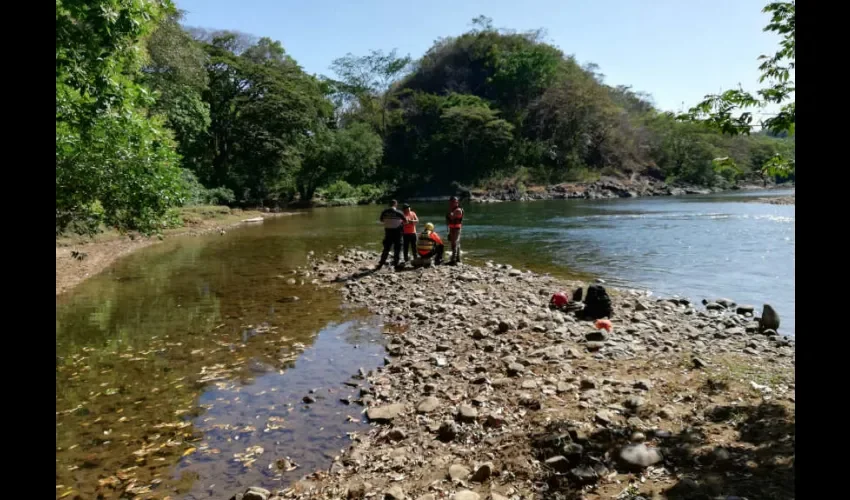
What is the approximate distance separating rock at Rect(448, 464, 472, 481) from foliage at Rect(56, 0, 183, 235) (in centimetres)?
741

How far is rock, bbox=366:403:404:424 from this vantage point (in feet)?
20.5

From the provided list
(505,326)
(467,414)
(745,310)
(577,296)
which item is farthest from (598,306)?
(467,414)

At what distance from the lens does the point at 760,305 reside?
500 inches

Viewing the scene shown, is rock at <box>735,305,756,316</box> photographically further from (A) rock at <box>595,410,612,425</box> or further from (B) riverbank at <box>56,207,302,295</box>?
(B) riverbank at <box>56,207,302,295</box>

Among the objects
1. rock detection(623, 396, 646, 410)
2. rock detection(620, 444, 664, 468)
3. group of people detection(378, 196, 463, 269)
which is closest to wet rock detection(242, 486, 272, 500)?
rock detection(620, 444, 664, 468)

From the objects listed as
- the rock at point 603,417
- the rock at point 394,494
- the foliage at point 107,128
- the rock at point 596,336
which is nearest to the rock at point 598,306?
the rock at point 596,336

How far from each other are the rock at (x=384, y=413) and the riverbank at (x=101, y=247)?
35.4 ft

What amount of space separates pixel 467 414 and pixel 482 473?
119cm

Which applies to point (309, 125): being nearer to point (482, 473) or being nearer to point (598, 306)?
point (598, 306)

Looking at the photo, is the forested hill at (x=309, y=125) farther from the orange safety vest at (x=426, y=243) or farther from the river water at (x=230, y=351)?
the orange safety vest at (x=426, y=243)

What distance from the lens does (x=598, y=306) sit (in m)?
10.4

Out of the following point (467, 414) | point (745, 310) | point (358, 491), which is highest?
point (745, 310)
